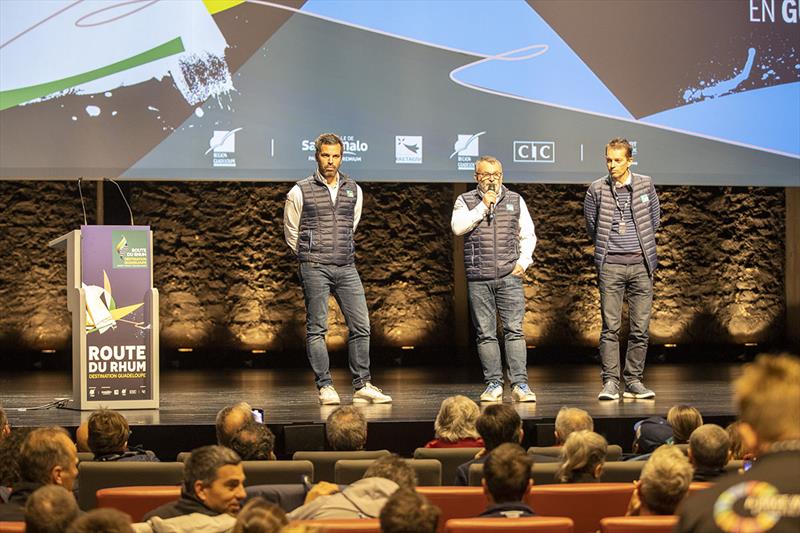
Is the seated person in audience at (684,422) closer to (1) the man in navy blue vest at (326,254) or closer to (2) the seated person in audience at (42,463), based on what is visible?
(1) the man in navy blue vest at (326,254)

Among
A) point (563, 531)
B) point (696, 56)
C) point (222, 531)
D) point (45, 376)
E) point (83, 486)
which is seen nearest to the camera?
point (563, 531)

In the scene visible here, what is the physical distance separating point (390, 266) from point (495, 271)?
12.0 feet

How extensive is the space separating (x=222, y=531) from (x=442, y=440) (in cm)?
176

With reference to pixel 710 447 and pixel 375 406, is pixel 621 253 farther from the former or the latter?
pixel 710 447

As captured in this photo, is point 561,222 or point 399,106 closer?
point 399,106

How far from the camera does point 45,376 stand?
891 centimetres

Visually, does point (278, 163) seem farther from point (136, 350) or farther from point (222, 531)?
point (222, 531)

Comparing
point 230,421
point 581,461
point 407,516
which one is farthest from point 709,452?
Result: point 230,421

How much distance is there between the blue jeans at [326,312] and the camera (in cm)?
621

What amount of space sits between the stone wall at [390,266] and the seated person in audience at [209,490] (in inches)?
265

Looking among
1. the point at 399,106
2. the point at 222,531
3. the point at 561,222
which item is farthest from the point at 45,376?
the point at 222,531

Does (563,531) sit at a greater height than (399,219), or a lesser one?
lesser

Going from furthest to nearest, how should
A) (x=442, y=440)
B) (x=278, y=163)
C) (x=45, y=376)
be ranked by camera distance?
(x=45, y=376)
(x=278, y=163)
(x=442, y=440)

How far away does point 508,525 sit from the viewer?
2.74 m
